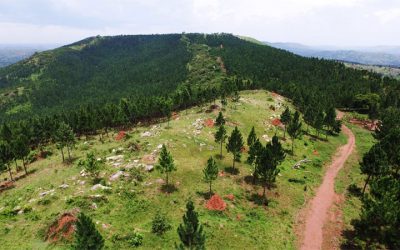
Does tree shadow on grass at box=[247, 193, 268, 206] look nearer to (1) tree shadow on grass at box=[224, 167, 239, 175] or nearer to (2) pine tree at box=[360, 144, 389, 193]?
(1) tree shadow on grass at box=[224, 167, 239, 175]

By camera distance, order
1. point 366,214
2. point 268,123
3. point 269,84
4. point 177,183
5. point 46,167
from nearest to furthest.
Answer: point 366,214, point 177,183, point 46,167, point 268,123, point 269,84

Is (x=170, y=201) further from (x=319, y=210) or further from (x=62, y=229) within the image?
(x=319, y=210)

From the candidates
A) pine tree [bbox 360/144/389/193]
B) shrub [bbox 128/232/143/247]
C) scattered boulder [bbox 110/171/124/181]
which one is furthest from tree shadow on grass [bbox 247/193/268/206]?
scattered boulder [bbox 110/171/124/181]

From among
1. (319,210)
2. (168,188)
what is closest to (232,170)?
(168,188)

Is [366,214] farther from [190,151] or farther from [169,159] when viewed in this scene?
[190,151]

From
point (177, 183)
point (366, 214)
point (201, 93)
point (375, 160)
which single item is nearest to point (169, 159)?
point (177, 183)

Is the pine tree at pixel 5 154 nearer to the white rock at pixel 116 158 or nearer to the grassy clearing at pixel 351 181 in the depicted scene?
the white rock at pixel 116 158

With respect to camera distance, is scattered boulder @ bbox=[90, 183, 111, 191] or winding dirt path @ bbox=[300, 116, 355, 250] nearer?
winding dirt path @ bbox=[300, 116, 355, 250]
